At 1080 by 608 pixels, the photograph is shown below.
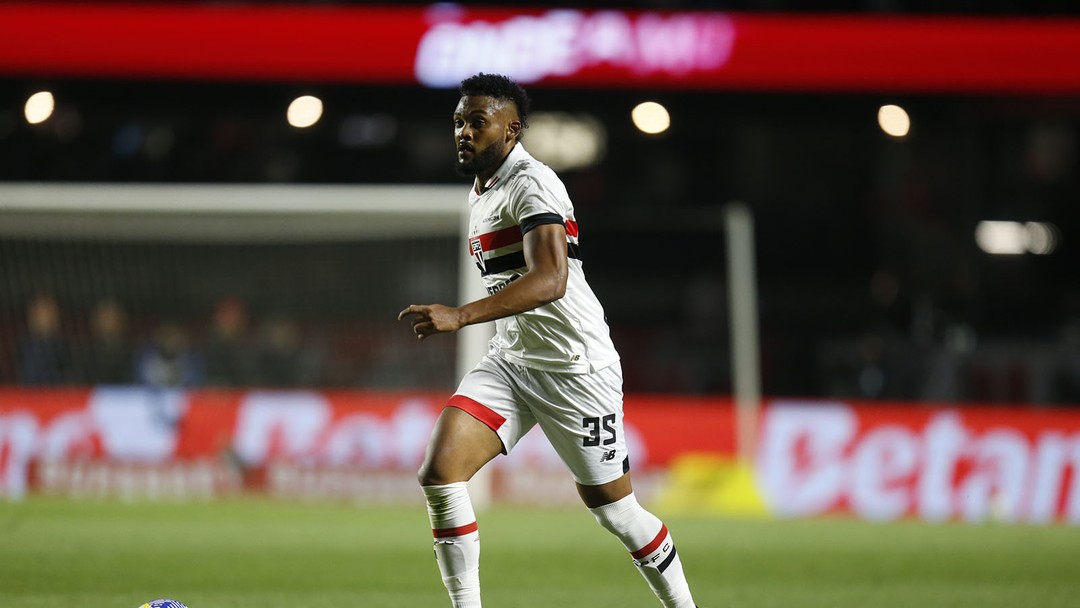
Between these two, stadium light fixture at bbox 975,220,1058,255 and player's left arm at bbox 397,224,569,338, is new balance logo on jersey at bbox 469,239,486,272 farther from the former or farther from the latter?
stadium light fixture at bbox 975,220,1058,255

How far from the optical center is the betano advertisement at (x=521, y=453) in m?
12.1

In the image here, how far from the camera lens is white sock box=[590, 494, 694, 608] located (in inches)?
187

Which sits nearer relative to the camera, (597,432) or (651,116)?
(597,432)

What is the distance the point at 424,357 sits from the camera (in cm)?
1295

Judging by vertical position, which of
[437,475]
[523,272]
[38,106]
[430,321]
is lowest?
[437,475]

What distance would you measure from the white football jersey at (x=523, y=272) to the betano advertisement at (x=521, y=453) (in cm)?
754

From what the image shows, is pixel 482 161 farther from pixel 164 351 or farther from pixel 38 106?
pixel 38 106

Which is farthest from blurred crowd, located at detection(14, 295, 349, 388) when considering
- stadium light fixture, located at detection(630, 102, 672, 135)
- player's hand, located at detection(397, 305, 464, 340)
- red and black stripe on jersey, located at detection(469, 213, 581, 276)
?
player's hand, located at detection(397, 305, 464, 340)

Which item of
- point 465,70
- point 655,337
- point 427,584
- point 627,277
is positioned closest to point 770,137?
point 627,277

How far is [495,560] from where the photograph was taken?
8234 millimetres

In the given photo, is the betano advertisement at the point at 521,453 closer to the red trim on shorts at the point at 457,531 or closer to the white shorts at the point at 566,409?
the white shorts at the point at 566,409

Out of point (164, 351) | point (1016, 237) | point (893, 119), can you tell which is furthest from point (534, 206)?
point (1016, 237)

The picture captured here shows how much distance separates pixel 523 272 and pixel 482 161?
44 cm

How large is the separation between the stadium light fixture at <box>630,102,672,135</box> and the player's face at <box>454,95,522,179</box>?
1274cm
